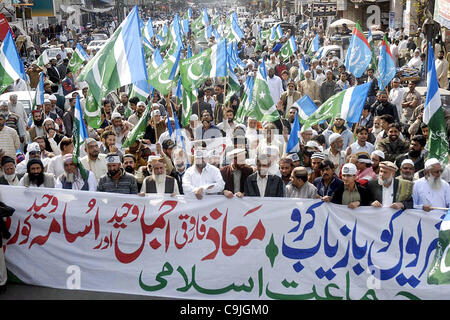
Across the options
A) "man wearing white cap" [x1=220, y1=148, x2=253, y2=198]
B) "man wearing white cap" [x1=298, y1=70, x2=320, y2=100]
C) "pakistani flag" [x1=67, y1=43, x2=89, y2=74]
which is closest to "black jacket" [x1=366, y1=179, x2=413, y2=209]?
"man wearing white cap" [x1=220, y1=148, x2=253, y2=198]

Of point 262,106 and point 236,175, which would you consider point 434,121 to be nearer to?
point 236,175

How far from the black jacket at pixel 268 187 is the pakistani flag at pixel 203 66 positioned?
4.71 meters

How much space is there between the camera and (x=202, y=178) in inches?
302

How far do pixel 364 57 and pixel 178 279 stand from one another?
781 cm

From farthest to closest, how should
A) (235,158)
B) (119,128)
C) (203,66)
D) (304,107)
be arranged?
(203,66) < (304,107) < (119,128) < (235,158)

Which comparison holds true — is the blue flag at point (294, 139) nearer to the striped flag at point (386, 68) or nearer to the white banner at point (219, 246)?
the white banner at point (219, 246)

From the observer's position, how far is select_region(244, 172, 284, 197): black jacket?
7438mm

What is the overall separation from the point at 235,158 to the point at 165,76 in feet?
16.9

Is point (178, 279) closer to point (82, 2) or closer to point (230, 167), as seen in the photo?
point (230, 167)

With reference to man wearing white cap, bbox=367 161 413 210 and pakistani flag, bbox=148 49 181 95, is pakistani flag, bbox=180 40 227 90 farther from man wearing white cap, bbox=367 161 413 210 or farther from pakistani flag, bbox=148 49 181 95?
man wearing white cap, bbox=367 161 413 210

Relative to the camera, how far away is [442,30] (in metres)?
25.2

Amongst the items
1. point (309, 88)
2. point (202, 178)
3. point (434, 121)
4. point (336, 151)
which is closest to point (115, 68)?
point (202, 178)

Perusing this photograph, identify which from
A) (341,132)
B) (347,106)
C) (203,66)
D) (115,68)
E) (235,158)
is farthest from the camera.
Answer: (203,66)

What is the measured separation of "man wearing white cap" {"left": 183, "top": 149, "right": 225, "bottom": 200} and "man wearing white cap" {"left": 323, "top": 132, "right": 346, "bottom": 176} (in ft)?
6.70
